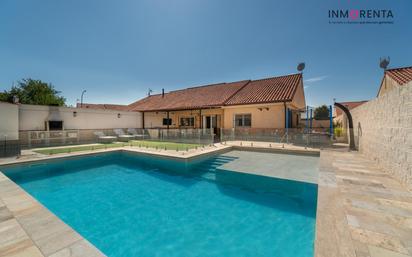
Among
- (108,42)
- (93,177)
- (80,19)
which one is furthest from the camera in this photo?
(108,42)

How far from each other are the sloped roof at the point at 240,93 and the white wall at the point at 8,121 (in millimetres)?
10851

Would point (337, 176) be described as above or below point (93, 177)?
above

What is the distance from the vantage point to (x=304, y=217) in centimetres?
418

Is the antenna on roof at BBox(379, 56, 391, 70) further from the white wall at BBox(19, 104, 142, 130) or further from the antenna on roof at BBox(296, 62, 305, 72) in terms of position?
the white wall at BBox(19, 104, 142, 130)

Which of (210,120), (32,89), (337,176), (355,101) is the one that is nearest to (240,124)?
(210,120)

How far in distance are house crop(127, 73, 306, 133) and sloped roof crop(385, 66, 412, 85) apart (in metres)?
5.71

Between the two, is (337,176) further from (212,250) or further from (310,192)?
(212,250)

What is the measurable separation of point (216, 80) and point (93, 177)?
17.2 m

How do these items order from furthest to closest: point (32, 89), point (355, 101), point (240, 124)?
point (355, 101) → point (32, 89) → point (240, 124)

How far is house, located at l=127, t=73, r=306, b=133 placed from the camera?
1349cm

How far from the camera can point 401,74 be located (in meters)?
11.5

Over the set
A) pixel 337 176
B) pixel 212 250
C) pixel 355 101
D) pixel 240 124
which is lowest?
pixel 212 250

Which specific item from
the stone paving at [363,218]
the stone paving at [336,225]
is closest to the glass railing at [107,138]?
the stone paving at [363,218]

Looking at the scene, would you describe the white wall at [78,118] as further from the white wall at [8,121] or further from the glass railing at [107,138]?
the white wall at [8,121]
